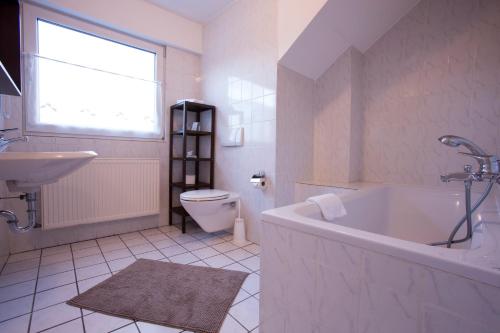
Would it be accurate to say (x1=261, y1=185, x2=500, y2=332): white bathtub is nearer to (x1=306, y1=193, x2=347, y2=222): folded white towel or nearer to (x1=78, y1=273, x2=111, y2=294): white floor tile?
(x1=306, y1=193, x2=347, y2=222): folded white towel

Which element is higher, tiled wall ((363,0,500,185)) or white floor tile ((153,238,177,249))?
tiled wall ((363,0,500,185))

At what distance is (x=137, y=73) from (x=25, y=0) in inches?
35.7

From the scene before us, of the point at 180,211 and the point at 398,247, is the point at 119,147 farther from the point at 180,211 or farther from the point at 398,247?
the point at 398,247

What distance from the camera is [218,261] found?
68.6 inches

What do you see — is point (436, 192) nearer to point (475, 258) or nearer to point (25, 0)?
point (475, 258)

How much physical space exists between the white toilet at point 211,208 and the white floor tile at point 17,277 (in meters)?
1.06

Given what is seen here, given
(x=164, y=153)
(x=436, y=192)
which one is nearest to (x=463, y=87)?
(x=436, y=192)

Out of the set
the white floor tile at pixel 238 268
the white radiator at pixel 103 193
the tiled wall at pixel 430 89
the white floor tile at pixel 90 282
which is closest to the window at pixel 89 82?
the white radiator at pixel 103 193

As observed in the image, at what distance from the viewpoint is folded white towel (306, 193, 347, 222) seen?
3.35 ft

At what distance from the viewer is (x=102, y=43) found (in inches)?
86.4

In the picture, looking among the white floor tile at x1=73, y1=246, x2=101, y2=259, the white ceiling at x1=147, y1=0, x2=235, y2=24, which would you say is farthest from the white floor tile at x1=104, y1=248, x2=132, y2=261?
the white ceiling at x1=147, y1=0, x2=235, y2=24

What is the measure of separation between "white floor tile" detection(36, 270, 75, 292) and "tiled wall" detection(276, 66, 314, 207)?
1.55 meters

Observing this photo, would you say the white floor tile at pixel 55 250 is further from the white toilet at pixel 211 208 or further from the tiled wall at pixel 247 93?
the tiled wall at pixel 247 93

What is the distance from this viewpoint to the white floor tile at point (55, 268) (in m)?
1.53
